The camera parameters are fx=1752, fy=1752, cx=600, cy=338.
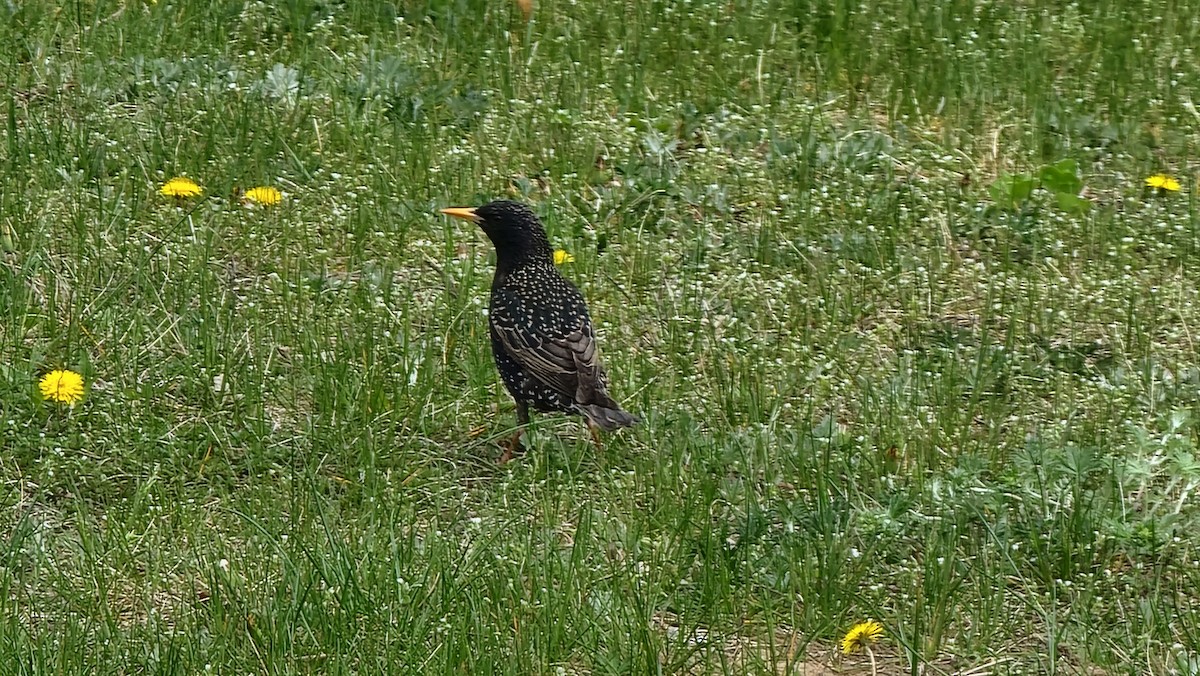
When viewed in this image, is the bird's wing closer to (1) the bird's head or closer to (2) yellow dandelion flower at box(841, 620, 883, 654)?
(1) the bird's head

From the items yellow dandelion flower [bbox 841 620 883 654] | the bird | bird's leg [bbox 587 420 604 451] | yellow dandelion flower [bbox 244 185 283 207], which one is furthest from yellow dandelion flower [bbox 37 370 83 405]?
yellow dandelion flower [bbox 841 620 883 654]

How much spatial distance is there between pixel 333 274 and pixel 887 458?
211cm

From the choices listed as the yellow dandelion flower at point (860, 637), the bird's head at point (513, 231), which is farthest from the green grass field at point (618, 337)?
the bird's head at point (513, 231)

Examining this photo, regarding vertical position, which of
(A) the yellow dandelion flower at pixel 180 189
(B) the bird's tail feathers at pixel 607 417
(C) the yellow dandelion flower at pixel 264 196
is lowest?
(B) the bird's tail feathers at pixel 607 417

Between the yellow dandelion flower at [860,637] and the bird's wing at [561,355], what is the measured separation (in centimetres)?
115

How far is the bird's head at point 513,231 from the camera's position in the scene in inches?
219

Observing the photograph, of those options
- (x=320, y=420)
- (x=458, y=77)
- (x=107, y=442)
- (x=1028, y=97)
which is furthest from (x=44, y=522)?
(x=1028, y=97)

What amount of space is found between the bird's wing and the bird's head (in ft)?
1.19

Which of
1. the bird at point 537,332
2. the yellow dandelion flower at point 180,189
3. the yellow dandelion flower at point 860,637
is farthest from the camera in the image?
the yellow dandelion flower at point 180,189

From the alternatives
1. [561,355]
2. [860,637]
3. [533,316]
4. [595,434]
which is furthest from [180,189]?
[860,637]

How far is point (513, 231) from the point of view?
5566 millimetres

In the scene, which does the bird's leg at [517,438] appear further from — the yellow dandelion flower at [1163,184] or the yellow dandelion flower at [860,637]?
the yellow dandelion flower at [1163,184]

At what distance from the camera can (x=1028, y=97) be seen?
7164 mm

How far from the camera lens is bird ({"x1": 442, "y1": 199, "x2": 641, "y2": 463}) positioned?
5.00m
